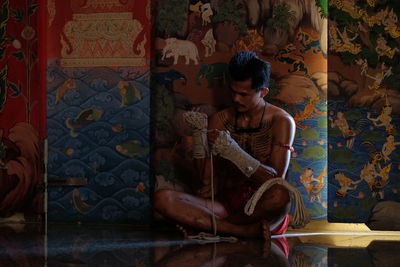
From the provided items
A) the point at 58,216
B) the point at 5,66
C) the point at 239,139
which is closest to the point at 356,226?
the point at 239,139

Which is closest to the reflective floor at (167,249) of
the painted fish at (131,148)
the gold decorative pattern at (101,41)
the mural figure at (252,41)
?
the painted fish at (131,148)

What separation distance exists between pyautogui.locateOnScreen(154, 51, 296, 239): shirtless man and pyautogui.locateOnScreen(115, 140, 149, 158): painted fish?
608 mm

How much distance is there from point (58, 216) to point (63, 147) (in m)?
0.54

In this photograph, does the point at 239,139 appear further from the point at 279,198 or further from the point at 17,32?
the point at 17,32

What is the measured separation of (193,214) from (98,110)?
128 centimetres

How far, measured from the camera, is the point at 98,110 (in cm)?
553

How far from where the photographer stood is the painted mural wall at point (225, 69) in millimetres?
5344

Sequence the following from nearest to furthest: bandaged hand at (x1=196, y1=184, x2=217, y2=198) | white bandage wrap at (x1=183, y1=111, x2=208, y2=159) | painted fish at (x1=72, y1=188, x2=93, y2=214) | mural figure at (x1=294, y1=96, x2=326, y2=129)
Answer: white bandage wrap at (x1=183, y1=111, x2=208, y2=159), bandaged hand at (x1=196, y1=184, x2=217, y2=198), mural figure at (x1=294, y1=96, x2=326, y2=129), painted fish at (x1=72, y1=188, x2=93, y2=214)

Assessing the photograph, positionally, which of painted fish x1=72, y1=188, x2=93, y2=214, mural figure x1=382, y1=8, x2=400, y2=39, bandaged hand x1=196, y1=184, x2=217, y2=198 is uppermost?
mural figure x1=382, y1=8, x2=400, y2=39

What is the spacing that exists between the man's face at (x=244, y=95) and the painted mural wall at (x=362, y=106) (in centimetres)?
67

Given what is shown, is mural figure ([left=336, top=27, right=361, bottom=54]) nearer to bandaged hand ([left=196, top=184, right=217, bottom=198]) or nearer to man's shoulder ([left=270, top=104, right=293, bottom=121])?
man's shoulder ([left=270, top=104, right=293, bottom=121])

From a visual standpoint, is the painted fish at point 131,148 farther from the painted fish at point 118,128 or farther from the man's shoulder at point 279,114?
the man's shoulder at point 279,114

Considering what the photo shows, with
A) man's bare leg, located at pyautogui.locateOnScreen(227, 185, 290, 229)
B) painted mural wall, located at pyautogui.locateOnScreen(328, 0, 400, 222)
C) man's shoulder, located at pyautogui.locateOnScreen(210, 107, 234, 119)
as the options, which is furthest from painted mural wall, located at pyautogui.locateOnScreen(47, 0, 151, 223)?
painted mural wall, located at pyautogui.locateOnScreen(328, 0, 400, 222)

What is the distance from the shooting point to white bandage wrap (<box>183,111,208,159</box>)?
15.6 feet
